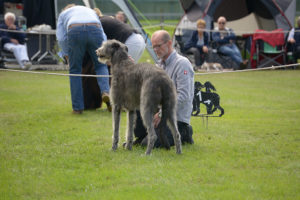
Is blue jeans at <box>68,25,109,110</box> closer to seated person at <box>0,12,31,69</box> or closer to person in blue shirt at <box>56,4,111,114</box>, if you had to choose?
person in blue shirt at <box>56,4,111,114</box>

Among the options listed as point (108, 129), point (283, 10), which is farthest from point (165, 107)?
point (283, 10)

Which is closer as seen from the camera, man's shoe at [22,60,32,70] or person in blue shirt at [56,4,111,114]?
person in blue shirt at [56,4,111,114]

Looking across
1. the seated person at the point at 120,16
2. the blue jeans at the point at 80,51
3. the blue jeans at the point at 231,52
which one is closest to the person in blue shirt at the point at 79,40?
the blue jeans at the point at 80,51

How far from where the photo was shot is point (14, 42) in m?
14.1

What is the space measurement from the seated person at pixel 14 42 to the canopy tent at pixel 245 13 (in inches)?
231

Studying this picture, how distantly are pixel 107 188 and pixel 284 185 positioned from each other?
157cm

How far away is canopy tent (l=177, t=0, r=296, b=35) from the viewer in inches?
609

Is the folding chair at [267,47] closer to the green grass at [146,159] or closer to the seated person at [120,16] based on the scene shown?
the seated person at [120,16]

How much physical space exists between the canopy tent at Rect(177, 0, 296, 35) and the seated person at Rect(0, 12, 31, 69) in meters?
5.87

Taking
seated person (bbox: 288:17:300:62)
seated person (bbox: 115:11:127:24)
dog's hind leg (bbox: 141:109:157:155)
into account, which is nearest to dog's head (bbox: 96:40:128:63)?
dog's hind leg (bbox: 141:109:157:155)

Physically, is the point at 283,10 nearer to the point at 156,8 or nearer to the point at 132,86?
the point at 132,86

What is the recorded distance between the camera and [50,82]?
12.0 metres

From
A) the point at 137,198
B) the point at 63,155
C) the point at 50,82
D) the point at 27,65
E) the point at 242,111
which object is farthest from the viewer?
the point at 27,65

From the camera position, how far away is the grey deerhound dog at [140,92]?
14.5 ft
